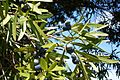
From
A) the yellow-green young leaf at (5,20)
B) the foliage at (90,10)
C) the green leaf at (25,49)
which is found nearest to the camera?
the yellow-green young leaf at (5,20)

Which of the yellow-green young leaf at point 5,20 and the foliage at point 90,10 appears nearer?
the yellow-green young leaf at point 5,20

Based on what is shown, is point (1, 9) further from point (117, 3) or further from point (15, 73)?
point (117, 3)

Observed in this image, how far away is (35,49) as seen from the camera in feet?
4.48

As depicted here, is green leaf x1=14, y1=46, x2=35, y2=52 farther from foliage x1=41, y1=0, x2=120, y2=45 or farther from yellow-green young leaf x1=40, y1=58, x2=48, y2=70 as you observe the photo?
foliage x1=41, y1=0, x2=120, y2=45

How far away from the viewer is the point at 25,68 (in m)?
1.33

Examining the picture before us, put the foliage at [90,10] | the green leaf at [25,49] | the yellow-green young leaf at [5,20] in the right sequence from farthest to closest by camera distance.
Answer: the foliage at [90,10]
the green leaf at [25,49]
the yellow-green young leaf at [5,20]

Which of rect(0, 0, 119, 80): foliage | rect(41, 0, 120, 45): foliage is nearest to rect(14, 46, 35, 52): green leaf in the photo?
rect(0, 0, 119, 80): foliage

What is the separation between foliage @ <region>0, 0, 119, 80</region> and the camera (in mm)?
1309

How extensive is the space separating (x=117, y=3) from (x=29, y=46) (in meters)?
2.64

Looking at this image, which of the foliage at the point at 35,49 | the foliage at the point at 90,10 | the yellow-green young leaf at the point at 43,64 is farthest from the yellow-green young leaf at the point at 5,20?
the foliage at the point at 90,10

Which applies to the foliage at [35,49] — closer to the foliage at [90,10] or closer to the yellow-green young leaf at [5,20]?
the yellow-green young leaf at [5,20]

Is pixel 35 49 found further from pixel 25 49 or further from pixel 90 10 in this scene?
pixel 90 10

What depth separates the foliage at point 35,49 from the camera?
4.29 ft

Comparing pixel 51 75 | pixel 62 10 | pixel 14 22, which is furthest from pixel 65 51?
pixel 62 10
